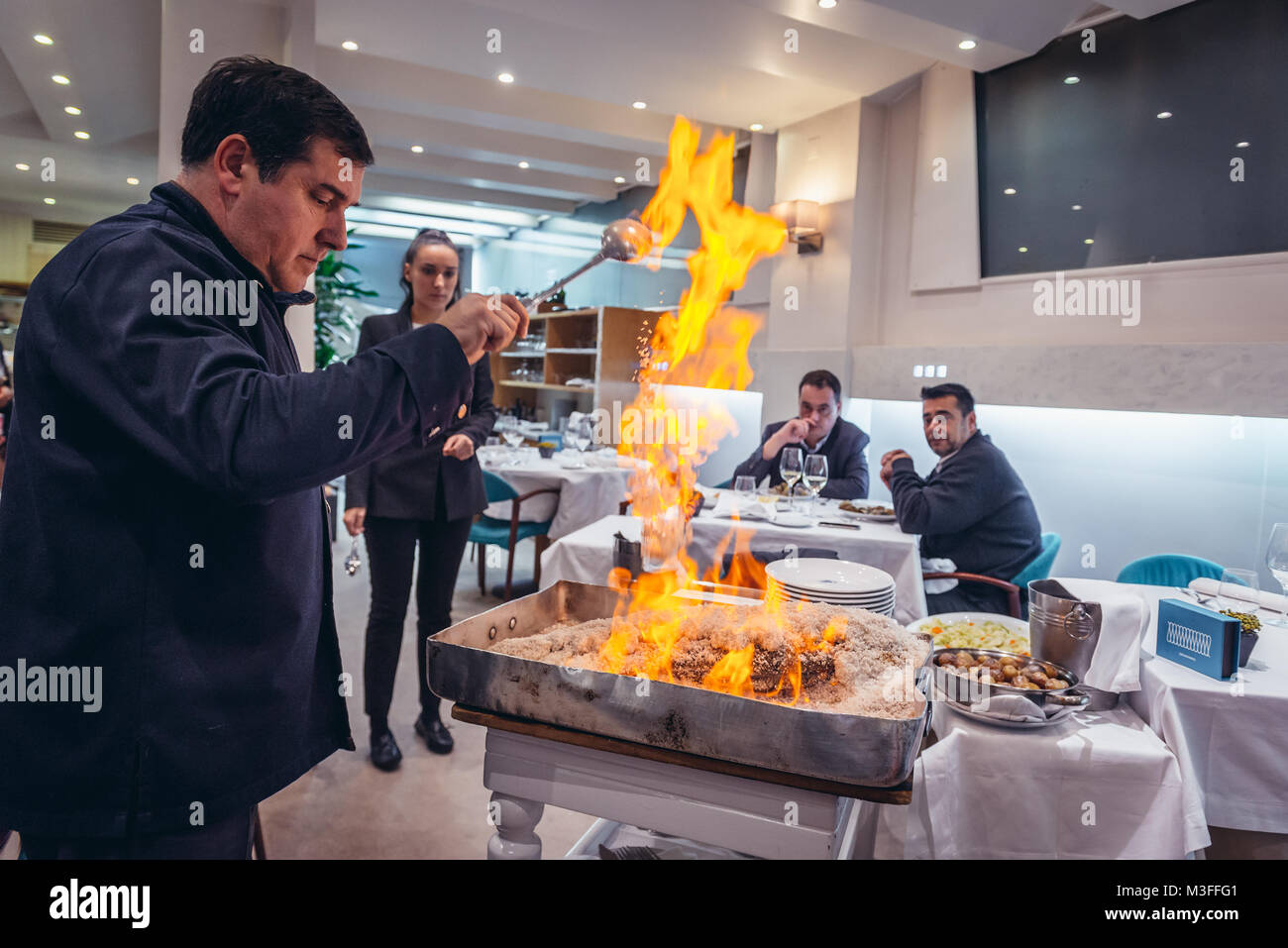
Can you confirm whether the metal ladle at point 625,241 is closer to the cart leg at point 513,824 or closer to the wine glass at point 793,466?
the cart leg at point 513,824

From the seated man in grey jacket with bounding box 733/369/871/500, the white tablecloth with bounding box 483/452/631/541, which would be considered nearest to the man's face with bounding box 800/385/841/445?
the seated man in grey jacket with bounding box 733/369/871/500

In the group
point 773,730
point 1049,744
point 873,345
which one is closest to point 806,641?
point 773,730

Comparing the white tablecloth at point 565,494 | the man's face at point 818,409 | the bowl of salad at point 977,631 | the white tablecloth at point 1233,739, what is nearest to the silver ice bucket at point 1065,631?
the white tablecloth at point 1233,739

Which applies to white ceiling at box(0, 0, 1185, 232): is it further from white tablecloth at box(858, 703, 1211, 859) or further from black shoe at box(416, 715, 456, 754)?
black shoe at box(416, 715, 456, 754)

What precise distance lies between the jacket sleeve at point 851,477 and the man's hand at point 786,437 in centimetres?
37

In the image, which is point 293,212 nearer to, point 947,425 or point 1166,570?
point 947,425

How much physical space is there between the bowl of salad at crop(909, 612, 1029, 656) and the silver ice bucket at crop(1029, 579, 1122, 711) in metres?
0.28

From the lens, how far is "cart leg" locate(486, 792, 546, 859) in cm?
125

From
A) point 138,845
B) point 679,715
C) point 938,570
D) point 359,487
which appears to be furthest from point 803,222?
point 138,845

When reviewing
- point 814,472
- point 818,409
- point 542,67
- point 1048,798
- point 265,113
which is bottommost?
point 1048,798

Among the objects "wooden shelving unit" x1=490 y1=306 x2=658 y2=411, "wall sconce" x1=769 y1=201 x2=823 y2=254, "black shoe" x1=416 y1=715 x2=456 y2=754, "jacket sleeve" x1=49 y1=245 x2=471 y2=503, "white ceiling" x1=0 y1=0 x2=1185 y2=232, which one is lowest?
"black shoe" x1=416 y1=715 x2=456 y2=754

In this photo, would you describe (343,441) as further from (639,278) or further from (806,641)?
(639,278)

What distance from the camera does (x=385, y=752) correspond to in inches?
118

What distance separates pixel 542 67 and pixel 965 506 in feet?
14.9
